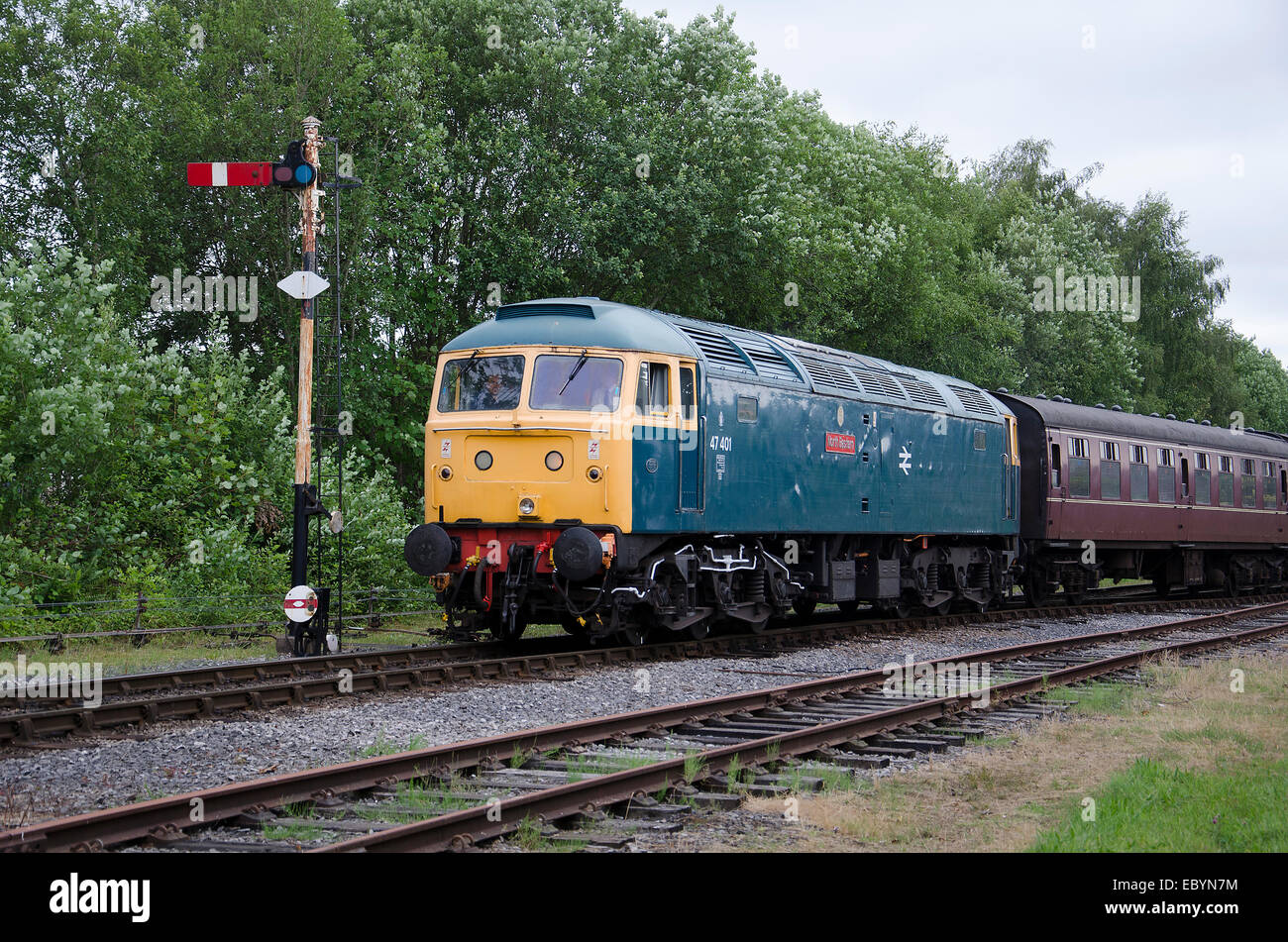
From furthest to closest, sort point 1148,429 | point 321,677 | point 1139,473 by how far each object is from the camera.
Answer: point 1148,429
point 1139,473
point 321,677

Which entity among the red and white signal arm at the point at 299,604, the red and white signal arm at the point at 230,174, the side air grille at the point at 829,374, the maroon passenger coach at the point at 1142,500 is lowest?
the red and white signal arm at the point at 299,604

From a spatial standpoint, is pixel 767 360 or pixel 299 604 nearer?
pixel 299 604

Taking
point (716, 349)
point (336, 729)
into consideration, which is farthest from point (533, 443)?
point (336, 729)

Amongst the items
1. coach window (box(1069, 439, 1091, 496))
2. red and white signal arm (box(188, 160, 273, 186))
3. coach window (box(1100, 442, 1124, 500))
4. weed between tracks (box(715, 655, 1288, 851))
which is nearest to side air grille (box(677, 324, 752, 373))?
red and white signal arm (box(188, 160, 273, 186))

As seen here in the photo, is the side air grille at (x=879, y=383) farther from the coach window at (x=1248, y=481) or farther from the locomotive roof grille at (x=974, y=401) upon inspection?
the coach window at (x=1248, y=481)

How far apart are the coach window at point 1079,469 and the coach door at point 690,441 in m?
11.7

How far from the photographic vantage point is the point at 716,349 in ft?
53.0

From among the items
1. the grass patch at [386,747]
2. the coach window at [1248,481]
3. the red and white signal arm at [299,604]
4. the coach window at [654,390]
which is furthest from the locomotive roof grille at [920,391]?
the grass patch at [386,747]

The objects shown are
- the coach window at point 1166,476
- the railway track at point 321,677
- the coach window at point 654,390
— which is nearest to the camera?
the railway track at point 321,677

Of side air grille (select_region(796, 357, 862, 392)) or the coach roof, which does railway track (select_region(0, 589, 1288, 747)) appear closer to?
side air grille (select_region(796, 357, 862, 392))

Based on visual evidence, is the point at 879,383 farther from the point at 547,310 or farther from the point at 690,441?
the point at 547,310

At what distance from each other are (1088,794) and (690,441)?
769 centimetres

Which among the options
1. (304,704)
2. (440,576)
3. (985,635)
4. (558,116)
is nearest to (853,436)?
(985,635)

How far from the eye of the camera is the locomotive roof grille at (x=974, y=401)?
22.4 metres
